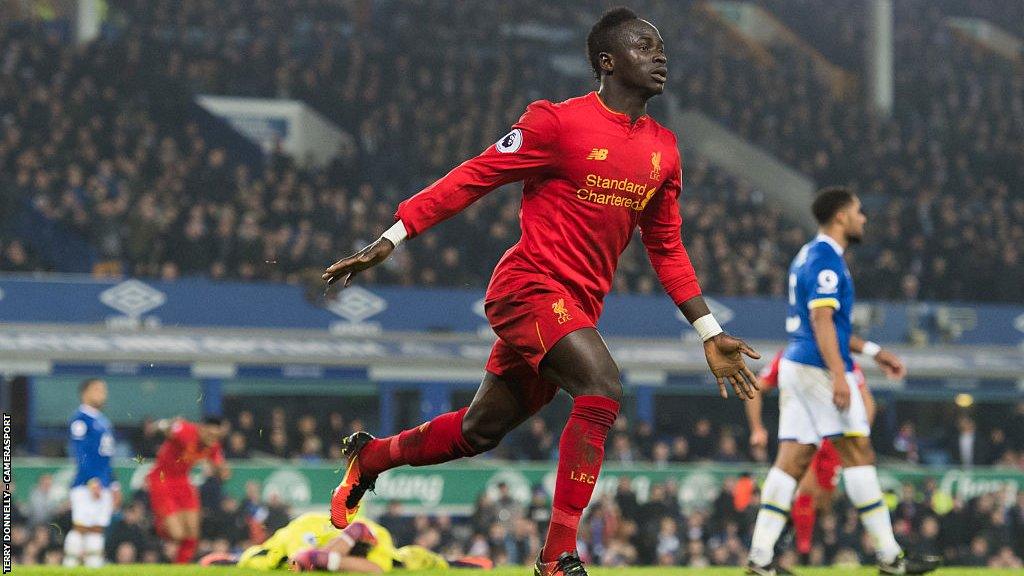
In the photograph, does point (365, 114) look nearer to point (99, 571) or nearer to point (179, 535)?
point (179, 535)

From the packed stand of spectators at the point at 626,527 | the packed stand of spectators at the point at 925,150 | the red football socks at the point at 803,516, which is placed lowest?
the packed stand of spectators at the point at 626,527

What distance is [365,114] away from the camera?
29.5 m

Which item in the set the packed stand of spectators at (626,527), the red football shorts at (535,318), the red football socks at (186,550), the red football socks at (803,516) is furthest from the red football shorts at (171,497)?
the red football shorts at (535,318)

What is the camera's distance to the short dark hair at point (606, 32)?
22.8 feet

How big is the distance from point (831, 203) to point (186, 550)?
8865 millimetres

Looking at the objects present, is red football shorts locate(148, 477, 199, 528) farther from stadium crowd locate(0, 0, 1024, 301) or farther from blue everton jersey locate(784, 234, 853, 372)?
blue everton jersey locate(784, 234, 853, 372)

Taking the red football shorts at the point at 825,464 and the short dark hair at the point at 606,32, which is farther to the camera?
the red football shorts at the point at 825,464

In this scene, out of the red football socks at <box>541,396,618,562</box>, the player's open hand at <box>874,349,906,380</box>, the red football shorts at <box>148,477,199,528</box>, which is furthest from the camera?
the red football shorts at <box>148,477,199,528</box>

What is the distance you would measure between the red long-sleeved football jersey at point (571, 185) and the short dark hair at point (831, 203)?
9.65 ft

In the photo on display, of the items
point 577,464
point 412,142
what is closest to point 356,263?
point 577,464

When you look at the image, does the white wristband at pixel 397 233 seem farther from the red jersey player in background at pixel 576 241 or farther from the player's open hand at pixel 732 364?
the player's open hand at pixel 732 364

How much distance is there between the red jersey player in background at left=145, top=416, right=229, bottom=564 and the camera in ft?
49.8

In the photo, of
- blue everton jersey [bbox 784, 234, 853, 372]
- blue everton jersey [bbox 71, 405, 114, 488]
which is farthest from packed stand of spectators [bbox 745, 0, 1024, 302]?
blue everton jersey [bbox 784, 234, 853, 372]

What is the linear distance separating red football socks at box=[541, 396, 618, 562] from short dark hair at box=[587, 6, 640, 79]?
5.26ft
